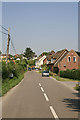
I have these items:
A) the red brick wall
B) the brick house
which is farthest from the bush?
the brick house

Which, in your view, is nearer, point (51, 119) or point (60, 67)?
point (51, 119)

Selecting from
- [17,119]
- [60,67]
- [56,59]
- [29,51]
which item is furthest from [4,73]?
[29,51]

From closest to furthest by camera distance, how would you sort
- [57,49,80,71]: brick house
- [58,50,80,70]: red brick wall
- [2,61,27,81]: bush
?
1. [2,61,27,81]: bush
2. [58,50,80,70]: red brick wall
3. [57,49,80,71]: brick house

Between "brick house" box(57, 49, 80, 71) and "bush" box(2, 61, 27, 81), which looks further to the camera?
"brick house" box(57, 49, 80, 71)

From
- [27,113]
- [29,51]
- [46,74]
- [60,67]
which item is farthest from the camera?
[29,51]

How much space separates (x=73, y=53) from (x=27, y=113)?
4217 centimetres

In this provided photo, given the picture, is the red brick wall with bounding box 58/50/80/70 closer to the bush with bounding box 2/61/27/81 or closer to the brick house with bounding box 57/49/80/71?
the brick house with bounding box 57/49/80/71

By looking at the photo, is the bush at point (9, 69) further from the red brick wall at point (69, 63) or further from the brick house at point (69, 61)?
the brick house at point (69, 61)

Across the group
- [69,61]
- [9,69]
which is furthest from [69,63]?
[9,69]

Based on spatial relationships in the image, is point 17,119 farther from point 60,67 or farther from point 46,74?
point 60,67

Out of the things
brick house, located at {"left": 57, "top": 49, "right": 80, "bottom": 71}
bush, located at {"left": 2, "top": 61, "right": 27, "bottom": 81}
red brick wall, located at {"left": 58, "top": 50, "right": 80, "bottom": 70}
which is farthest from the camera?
brick house, located at {"left": 57, "top": 49, "right": 80, "bottom": 71}

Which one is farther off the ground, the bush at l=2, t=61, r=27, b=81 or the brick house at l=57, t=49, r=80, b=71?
the brick house at l=57, t=49, r=80, b=71

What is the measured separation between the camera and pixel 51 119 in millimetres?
6844

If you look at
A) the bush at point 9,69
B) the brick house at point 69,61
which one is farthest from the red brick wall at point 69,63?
the bush at point 9,69
